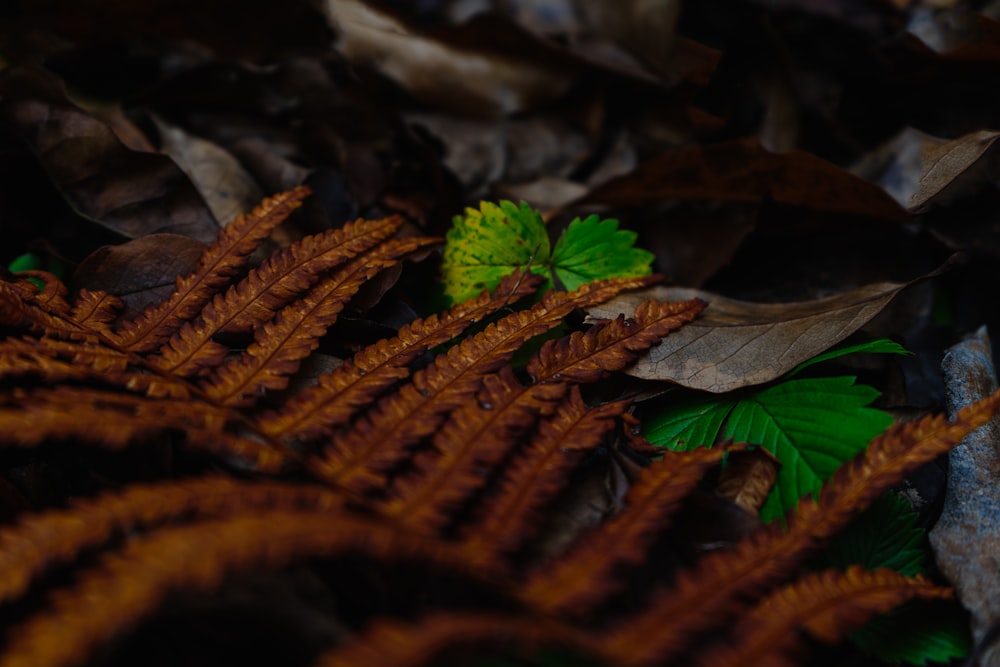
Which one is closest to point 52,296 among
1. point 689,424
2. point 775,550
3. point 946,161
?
point 689,424

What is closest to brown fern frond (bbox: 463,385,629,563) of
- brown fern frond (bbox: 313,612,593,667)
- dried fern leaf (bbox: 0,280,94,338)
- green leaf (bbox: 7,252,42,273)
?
brown fern frond (bbox: 313,612,593,667)

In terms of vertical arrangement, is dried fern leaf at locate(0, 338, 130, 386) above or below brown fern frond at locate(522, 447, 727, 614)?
above

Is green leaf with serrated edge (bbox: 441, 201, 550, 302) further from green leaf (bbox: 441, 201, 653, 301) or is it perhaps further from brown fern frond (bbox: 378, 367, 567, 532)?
brown fern frond (bbox: 378, 367, 567, 532)

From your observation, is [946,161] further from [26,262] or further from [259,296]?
[26,262]

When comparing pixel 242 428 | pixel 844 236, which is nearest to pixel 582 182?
pixel 844 236

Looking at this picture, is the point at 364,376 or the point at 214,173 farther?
the point at 214,173

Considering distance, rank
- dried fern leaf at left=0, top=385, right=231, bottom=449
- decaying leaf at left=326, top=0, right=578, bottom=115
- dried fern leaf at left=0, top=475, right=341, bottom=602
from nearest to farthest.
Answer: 1. dried fern leaf at left=0, top=475, right=341, bottom=602
2. dried fern leaf at left=0, top=385, right=231, bottom=449
3. decaying leaf at left=326, top=0, right=578, bottom=115
